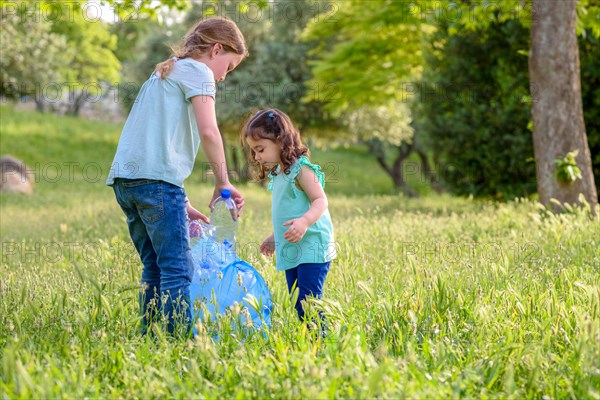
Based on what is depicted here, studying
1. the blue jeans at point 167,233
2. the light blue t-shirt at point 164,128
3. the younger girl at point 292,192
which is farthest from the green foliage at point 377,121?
the blue jeans at point 167,233

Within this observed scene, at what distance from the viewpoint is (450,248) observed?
6.46 metres

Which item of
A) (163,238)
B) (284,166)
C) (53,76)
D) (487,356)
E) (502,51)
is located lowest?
(487,356)

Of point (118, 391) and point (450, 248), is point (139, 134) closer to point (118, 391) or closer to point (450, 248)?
point (118, 391)

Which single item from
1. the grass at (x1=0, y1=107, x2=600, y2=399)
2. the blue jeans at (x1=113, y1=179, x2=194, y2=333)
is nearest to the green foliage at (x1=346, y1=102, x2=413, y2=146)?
the grass at (x1=0, y1=107, x2=600, y2=399)

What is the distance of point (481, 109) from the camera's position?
529 inches

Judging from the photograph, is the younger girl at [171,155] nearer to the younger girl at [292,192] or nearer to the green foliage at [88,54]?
the younger girl at [292,192]

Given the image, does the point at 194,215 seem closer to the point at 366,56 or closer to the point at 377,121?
the point at 366,56

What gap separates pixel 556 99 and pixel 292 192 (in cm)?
657

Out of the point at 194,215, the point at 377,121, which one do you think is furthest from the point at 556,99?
the point at 377,121

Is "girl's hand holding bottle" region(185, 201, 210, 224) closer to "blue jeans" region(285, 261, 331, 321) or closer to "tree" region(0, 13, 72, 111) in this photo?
"blue jeans" region(285, 261, 331, 321)

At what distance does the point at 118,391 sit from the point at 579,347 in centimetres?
203

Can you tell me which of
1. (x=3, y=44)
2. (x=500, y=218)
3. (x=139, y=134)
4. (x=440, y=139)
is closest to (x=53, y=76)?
(x=3, y=44)

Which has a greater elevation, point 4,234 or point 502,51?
point 502,51

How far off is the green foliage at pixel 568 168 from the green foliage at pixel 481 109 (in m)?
3.61
